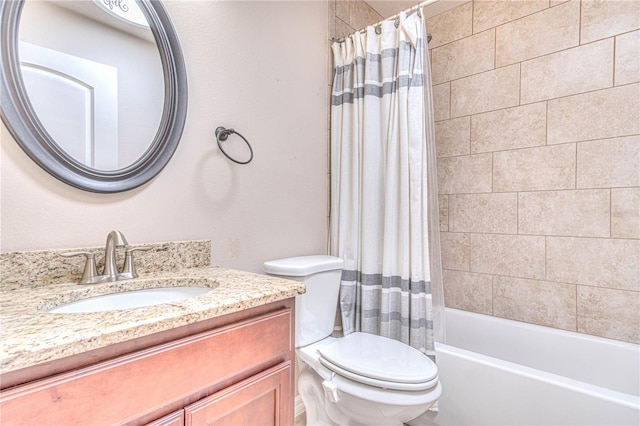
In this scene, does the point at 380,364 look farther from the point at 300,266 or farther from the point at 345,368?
the point at 300,266

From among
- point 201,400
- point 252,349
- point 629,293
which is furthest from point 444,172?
point 201,400

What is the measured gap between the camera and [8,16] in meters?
0.89

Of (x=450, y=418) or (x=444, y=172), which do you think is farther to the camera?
(x=444, y=172)

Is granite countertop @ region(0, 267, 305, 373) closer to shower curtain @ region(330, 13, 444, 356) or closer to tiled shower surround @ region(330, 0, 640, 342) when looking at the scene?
shower curtain @ region(330, 13, 444, 356)

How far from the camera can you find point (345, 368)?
1.20 metres

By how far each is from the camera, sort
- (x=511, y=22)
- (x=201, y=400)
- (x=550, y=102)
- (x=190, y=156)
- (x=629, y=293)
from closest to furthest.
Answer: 1. (x=201, y=400)
2. (x=190, y=156)
3. (x=629, y=293)
4. (x=550, y=102)
5. (x=511, y=22)

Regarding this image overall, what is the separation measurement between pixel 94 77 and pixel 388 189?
1.29 metres

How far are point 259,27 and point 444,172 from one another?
148 centimetres

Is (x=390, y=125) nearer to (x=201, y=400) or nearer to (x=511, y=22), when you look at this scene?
(x=511, y=22)

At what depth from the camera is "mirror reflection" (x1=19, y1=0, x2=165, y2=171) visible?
3.09ft

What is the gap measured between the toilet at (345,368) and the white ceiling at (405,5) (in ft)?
6.03

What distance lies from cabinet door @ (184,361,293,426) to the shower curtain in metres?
0.83

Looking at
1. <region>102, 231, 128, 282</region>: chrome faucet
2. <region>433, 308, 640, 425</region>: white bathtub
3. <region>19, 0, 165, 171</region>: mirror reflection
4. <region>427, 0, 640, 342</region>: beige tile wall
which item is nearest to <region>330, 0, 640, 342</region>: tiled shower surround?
<region>427, 0, 640, 342</region>: beige tile wall

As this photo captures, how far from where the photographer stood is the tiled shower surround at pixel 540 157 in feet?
5.29
